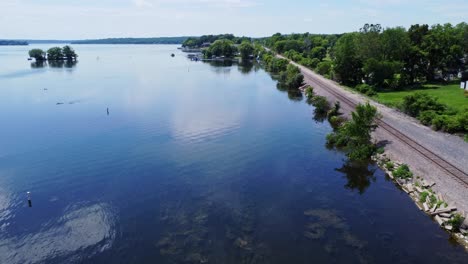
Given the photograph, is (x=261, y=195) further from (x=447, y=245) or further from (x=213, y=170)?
(x=447, y=245)

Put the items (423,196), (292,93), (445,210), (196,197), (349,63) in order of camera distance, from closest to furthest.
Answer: (445,210) < (423,196) < (196,197) < (349,63) < (292,93)

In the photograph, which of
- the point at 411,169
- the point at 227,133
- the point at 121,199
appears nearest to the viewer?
the point at 121,199

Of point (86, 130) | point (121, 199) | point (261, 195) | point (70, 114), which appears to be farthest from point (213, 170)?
point (70, 114)

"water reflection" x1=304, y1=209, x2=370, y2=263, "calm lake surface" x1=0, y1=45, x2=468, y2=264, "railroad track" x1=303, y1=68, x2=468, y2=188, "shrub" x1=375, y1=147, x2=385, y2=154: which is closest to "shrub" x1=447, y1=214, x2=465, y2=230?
"calm lake surface" x1=0, y1=45, x2=468, y2=264

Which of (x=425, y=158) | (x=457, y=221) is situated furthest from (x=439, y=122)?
(x=457, y=221)

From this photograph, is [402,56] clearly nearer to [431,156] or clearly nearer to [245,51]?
[431,156]

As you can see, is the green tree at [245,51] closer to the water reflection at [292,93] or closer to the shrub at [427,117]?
the water reflection at [292,93]

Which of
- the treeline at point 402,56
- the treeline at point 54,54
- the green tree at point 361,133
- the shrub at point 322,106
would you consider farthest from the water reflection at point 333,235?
the treeline at point 54,54
